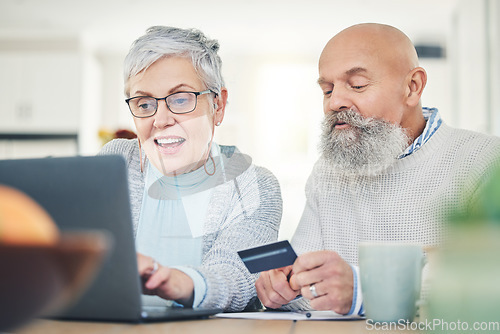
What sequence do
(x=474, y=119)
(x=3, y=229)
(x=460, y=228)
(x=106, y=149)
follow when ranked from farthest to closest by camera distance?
(x=474, y=119), (x=106, y=149), (x=460, y=228), (x=3, y=229)

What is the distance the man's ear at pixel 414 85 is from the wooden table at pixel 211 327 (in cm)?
89

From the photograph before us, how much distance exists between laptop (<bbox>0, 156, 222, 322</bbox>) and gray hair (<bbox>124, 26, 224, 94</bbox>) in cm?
75

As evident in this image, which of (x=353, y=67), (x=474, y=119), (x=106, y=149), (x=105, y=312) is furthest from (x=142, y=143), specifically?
(x=474, y=119)

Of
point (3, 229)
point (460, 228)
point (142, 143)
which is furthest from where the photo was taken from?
point (142, 143)

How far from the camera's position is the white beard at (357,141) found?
5.00 ft

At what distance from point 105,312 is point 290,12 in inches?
206

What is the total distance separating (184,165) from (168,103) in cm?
17

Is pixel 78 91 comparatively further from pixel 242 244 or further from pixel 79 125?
pixel 242 244

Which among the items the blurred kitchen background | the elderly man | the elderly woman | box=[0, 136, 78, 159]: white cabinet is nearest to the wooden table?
the elderly woman

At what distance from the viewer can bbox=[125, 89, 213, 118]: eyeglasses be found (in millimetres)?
1446

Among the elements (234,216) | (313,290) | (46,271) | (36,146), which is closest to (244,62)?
(36,146)

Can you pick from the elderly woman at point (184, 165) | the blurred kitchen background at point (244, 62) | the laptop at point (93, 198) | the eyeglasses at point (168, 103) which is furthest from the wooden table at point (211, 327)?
the blurred kitchen background at point (244, 62)

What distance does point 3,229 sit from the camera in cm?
27

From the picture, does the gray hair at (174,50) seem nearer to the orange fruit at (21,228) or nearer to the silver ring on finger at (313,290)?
the silver ring on finger at (313,290)
